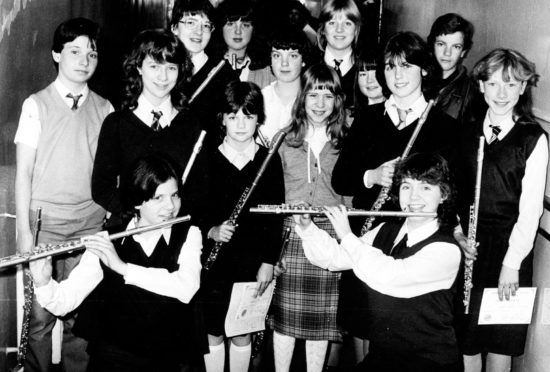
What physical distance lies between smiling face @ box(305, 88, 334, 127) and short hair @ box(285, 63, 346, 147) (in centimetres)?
1

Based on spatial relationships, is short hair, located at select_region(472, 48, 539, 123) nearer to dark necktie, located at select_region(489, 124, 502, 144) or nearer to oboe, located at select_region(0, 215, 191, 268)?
dark necktie, located at select_region(489, 124, 502, 144)

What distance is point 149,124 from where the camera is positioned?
225 cm

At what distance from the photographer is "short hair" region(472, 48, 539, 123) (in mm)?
2184

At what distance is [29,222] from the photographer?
221 centimetres

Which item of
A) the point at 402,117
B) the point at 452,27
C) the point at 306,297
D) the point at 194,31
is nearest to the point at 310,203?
the point at 306,297

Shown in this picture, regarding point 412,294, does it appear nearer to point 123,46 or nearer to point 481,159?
point 481,159

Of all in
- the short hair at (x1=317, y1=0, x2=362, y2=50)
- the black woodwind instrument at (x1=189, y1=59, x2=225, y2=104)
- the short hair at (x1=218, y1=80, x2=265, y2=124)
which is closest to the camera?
the short hair at (x1=218, y1=80, x2=265, y2=124)

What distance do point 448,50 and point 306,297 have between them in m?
1.18

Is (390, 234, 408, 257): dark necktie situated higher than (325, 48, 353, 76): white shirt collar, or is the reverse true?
(325, 48, 353, 76): white shirt collar

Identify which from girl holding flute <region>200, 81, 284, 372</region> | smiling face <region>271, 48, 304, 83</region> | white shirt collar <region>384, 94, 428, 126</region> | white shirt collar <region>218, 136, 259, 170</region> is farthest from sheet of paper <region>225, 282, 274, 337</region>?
smiling face <region>271, 48, 304, 83</region>

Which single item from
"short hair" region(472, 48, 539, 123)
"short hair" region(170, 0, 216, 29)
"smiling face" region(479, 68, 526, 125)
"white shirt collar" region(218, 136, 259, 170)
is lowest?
"white shirt collar" region(218, 136, 259, 170)

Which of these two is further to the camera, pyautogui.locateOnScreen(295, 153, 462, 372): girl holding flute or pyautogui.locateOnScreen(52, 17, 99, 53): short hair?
pyautogui.locateOnScreen(52, 17, 99, 53): short hair

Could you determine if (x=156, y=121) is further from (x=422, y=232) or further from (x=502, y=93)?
(x=502, y=93)

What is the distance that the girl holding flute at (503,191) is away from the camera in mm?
2152
